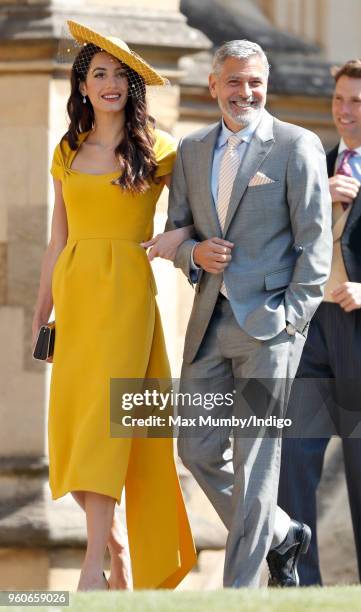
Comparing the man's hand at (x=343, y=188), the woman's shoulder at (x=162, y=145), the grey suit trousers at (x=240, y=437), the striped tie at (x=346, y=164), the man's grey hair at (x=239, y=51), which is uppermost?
the man's grey hair at (x=239, y=51)

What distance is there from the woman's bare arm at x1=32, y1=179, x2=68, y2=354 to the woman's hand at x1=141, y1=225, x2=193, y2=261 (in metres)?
0.44

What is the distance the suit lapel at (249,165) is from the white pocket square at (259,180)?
11 mm

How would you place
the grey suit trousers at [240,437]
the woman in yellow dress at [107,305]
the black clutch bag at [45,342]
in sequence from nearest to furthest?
the grey suit trousers at [240,437] < the woman in yellow dress at [107,305] < the black clutch bag at [45,342]

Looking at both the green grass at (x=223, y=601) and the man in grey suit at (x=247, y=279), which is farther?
the man in grey suit at (x=247, y=279)

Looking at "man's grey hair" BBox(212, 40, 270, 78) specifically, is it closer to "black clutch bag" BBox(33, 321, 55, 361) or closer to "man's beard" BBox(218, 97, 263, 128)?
"man's beard" BBox(218, 97, 263, 128)

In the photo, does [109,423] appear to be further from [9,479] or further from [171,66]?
[171,66]

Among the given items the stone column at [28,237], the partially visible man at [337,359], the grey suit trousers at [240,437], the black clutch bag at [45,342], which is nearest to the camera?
the grey suit trousers at [240,437]

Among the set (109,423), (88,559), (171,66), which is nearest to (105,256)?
(109,423)

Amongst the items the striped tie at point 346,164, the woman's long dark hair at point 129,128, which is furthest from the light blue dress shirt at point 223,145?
the striped tie at point 346,164

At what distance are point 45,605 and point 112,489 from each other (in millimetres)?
1100

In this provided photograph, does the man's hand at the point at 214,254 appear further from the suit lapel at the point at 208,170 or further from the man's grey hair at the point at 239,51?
the man's grey hair at the point at 239,51

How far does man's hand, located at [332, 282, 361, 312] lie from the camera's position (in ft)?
22.1

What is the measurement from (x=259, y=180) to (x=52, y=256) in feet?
2.82

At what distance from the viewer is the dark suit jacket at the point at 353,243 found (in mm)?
6832
